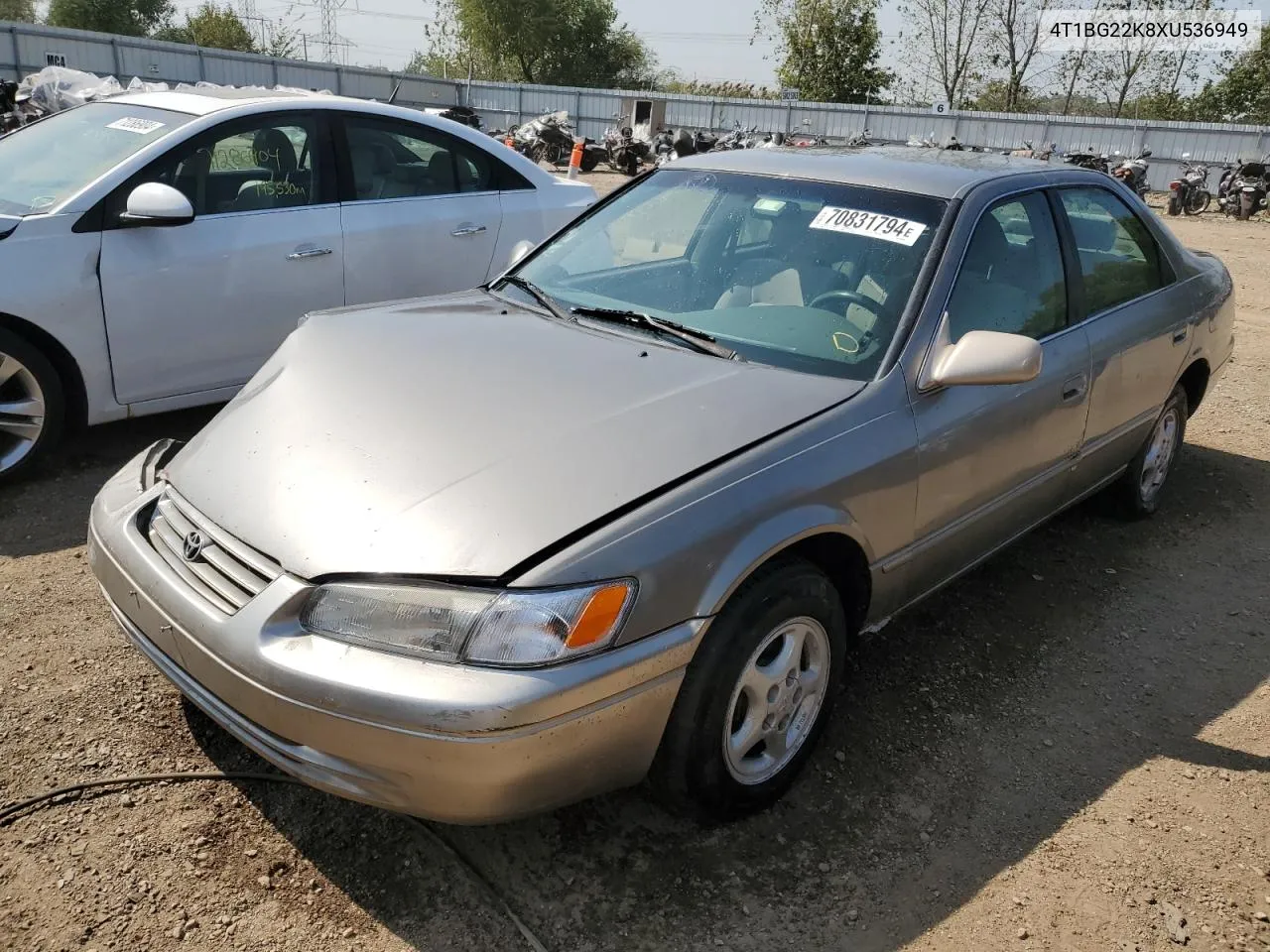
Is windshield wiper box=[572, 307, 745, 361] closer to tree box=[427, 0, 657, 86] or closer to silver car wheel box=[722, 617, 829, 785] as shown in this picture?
silver car wheel box=[722, 617, 829, 785]

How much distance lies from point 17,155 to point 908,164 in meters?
4.07

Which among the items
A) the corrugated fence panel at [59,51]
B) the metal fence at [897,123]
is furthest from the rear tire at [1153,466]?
the corrugated fence panel at [59,51]

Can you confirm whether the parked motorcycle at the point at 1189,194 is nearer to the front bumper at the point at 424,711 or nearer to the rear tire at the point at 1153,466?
the rear tire at the point at 1153,466

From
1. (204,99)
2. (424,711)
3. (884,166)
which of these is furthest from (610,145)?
(424,711)

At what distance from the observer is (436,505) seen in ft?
7.27

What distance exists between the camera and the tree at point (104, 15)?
53.8m

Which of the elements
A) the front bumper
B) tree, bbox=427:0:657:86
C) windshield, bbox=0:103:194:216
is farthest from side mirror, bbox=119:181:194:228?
tree, bbox=427:0:657:86

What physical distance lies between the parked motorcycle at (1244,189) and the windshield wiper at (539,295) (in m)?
21.7

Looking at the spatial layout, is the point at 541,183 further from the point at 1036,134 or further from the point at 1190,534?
the point at 1036,134

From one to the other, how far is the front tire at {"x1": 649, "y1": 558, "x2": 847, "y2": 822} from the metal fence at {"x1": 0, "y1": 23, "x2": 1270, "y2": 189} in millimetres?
28058

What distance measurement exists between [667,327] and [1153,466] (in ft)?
9.37

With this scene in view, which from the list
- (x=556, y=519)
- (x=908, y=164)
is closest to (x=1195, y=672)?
(x=908, y=164)

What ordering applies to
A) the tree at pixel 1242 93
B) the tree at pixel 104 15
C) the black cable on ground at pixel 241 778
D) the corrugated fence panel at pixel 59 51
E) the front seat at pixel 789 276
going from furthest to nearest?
the tree at pixel 104 15
the tree at pixel 1242 93
the corrugated fence panel at pixel 59 51
the front seat at pixel 789 276
the black cable on ground at pixel 241 778

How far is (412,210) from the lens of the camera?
526cm
